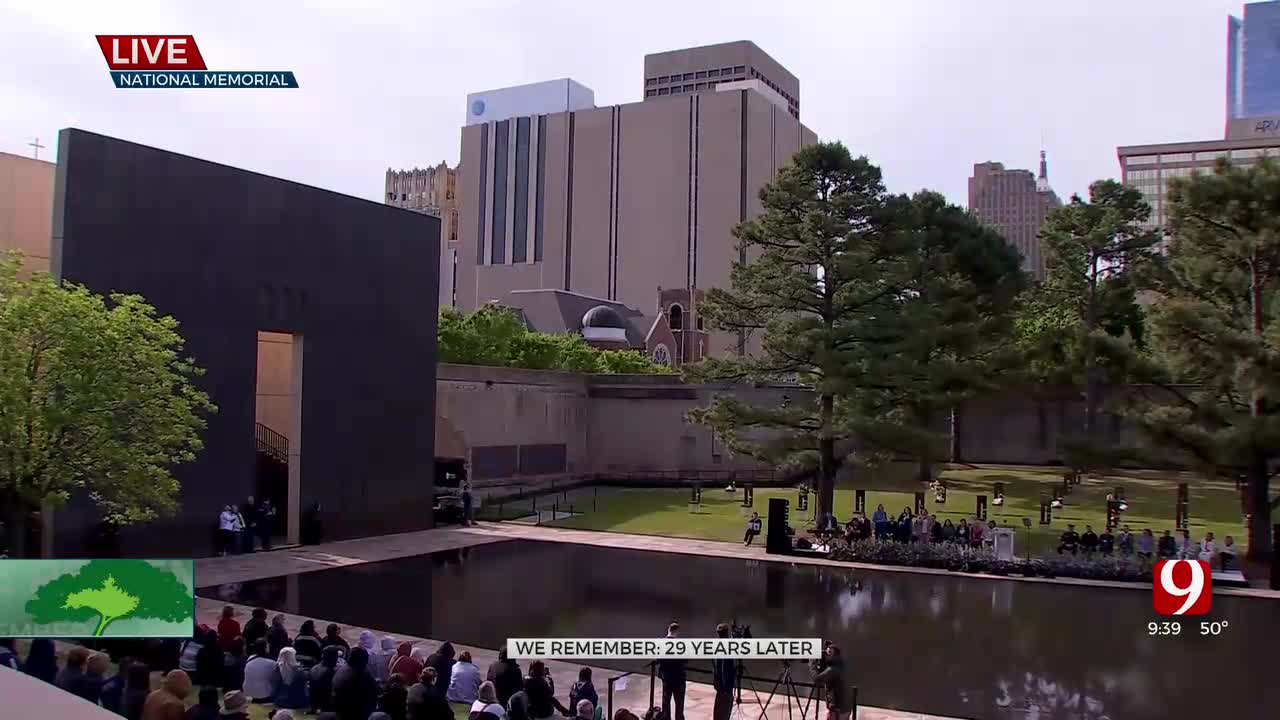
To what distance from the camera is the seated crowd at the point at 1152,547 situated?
82.5 feet

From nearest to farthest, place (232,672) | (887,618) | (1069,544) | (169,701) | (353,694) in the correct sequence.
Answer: (169,701) → (353,694) → (232,672) → (887,618) → (1069,544)

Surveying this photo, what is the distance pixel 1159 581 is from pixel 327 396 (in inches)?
902

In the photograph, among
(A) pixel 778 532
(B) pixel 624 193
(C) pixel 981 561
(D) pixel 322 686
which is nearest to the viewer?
(D) pixel 322 686

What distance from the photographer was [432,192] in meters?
176

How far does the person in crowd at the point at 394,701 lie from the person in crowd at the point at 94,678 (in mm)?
2904

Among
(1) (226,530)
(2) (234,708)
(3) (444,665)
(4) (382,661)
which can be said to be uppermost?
(2) (234,708)

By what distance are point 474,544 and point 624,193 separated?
9628cm

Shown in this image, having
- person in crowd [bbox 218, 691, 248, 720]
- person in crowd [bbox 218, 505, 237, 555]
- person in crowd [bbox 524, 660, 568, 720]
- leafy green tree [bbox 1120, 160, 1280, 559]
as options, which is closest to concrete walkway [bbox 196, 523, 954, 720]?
person in crowd [bbox 218, 505, 237, 555]

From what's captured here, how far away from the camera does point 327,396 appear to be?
3005cm

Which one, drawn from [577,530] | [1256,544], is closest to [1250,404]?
[1256,544]

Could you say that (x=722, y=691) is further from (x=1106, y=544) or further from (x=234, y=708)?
(x=1106, y=544)

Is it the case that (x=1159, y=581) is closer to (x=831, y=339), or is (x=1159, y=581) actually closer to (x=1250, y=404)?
(x=1250, y=404)

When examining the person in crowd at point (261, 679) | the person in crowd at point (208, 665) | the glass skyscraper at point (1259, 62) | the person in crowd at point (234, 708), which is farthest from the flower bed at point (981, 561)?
the glass skyscraper at point (1259, 62)

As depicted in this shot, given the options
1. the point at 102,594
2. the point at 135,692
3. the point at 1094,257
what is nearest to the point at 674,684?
the point at 135,692
